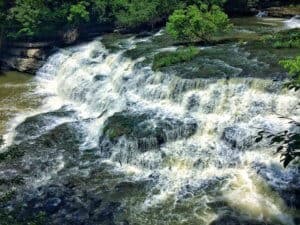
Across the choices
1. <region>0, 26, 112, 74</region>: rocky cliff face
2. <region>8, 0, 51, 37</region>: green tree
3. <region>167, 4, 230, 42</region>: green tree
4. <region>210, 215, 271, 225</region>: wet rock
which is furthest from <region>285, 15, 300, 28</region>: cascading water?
<region>210, 215, 271, 225</region>: wet rock

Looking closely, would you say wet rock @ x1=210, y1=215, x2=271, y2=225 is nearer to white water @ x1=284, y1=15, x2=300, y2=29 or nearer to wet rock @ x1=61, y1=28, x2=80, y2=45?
white water @ x1=284, y1=15, x2=300, y2=29

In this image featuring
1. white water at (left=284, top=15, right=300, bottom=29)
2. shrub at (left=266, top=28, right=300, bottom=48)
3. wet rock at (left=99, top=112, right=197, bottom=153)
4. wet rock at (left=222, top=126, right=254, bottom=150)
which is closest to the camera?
wet rock at (left=222, top=126, right=254, bottom=150)

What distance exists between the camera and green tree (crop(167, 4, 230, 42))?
1151 inches

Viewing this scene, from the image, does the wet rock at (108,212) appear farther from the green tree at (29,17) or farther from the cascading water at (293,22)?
the green tree at (29,17)

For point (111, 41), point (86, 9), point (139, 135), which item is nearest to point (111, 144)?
point (139, 135)

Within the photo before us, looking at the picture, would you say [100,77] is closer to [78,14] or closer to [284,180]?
[78,14]

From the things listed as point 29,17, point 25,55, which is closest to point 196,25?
point 29,17

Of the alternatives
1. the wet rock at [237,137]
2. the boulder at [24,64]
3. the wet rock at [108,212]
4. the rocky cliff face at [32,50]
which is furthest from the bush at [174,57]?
the boulder at [24,64]

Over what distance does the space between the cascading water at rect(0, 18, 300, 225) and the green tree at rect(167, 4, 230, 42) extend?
7.73ft

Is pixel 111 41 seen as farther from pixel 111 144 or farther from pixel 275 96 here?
pixel 275 96

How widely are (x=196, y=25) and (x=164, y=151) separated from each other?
11466 mm

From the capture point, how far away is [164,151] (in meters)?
20.7

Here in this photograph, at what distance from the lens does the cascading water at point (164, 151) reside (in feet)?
56.6

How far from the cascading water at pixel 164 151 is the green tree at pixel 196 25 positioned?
2356mm
